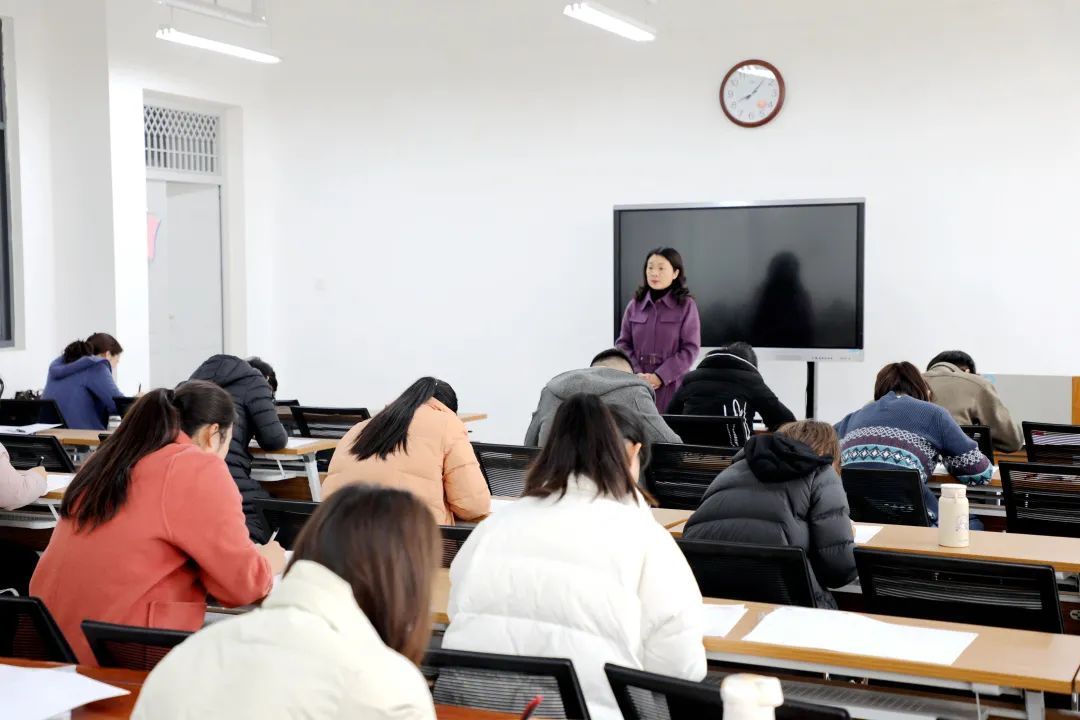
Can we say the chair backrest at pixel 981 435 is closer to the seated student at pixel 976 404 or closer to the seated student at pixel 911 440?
the seated student at pixel 976 404

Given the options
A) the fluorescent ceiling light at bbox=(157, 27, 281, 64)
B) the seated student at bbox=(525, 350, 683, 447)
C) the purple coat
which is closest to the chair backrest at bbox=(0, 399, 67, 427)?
the fluorescent ceiling light at bbox=(157, 27, 281, 64)

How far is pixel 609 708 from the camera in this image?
2.32 m

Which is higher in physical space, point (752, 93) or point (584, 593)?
point (752, 93)

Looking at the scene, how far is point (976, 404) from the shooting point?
5.54 metres

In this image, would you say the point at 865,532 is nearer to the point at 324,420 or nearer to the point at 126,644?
the point at 126,644

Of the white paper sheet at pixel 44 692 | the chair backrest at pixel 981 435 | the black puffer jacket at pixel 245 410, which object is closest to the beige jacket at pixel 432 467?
the black puffer jacket at pixel 245 410

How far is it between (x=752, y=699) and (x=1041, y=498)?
10.9ft

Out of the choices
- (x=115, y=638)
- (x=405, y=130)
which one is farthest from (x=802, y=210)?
(x=115, y=638)

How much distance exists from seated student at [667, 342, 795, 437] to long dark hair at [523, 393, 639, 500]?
3.11 metres

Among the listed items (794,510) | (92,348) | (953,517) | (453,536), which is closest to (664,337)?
(92,348)

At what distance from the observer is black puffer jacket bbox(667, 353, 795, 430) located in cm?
564

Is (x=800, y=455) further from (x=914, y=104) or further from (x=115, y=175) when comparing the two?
(x=115, y=175)

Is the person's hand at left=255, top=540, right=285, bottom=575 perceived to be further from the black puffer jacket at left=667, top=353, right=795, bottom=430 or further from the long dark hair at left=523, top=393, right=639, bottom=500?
the black puffer jacket at left=667, top=353, right=795, bottom=430

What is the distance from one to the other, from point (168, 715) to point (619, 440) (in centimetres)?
125
